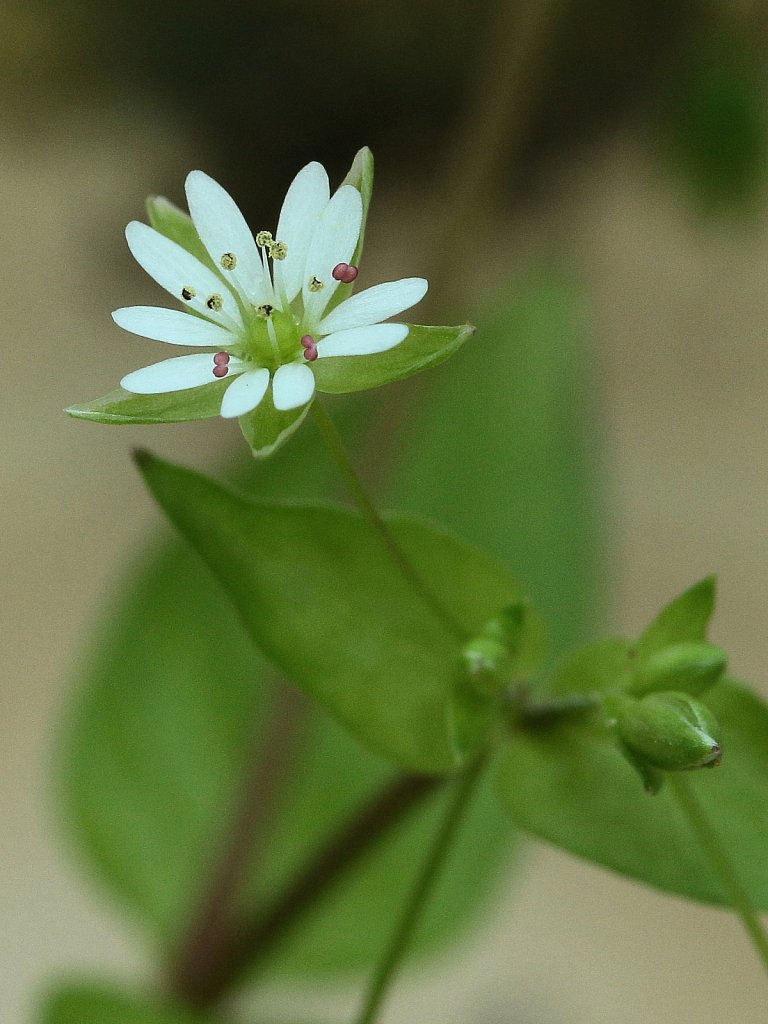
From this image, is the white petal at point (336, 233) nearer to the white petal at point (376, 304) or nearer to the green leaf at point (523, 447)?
the white petal at point (376, 304)

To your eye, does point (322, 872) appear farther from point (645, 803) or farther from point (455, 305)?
point (455, 305)

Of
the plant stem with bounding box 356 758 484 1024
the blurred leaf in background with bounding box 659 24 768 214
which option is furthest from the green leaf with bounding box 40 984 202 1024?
the blurred leaf in background with bounding box 659 24 768 214

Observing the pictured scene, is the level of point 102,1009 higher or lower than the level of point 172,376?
lower

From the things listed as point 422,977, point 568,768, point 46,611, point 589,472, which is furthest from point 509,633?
point 46,611

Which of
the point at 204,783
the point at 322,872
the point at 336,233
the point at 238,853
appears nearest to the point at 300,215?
the point at 336,233

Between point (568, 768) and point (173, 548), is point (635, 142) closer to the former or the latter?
point (173, 548)

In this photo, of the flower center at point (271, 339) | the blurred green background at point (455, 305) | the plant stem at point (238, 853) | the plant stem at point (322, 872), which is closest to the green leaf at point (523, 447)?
the blurred green background at point (455, 305)

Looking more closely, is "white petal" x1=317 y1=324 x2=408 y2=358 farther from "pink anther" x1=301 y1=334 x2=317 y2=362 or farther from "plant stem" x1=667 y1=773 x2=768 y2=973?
"plant stem" x1=667 y1=773 x2=768 y2=973
